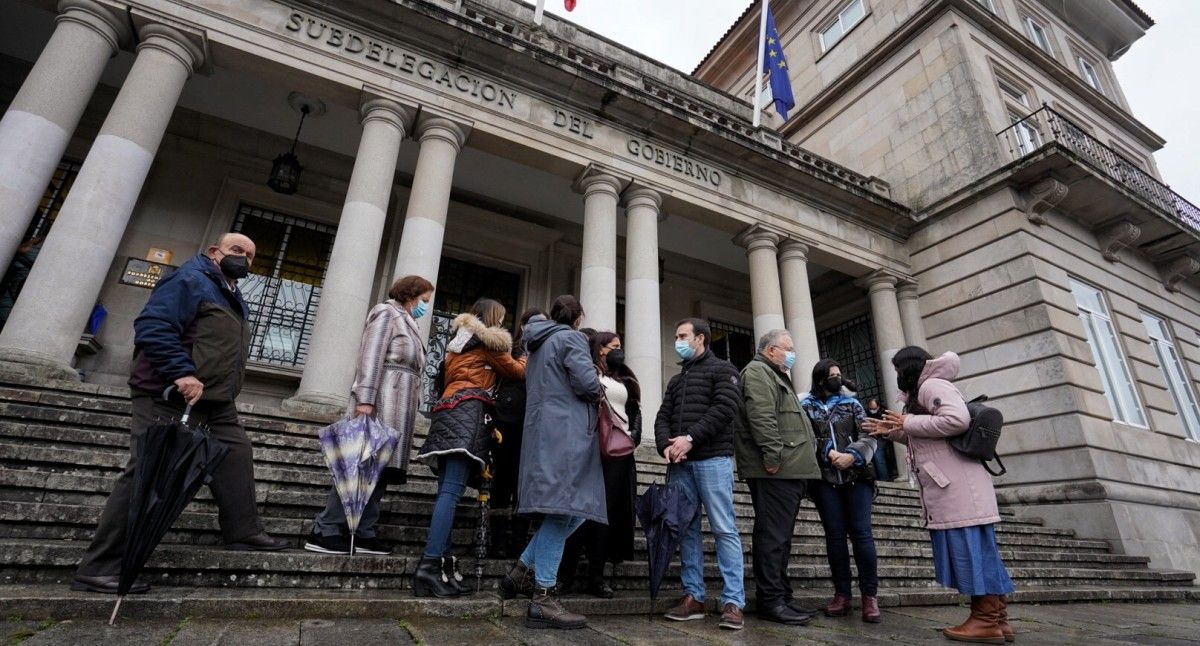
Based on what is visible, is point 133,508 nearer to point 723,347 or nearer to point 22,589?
point 22,589

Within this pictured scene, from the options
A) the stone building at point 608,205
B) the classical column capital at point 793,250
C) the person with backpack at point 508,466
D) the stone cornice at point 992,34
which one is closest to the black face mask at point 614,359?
the person with backpack at point 508,466

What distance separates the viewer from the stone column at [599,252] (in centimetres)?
827

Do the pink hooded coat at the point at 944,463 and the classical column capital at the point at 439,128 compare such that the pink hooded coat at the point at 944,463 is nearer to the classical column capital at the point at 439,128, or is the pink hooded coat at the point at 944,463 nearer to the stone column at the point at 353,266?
the stone column at the point at 353,266

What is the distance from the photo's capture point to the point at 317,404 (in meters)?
6.19

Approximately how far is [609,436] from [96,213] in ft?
20.6

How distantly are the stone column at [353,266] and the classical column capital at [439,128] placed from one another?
0.27m

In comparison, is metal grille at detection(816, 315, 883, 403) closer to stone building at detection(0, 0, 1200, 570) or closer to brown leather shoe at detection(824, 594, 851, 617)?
stone building at detection(0, 0, 1200, 570)

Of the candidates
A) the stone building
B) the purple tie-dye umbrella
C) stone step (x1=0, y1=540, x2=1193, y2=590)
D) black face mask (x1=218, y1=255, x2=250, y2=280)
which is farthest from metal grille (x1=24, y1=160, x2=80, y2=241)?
the purple tie-dye umbrella

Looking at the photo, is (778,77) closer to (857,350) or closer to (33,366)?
(857,350)

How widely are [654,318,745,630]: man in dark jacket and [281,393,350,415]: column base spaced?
4179 mm

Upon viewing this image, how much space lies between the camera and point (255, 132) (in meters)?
9.87

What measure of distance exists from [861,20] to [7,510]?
18205 mm

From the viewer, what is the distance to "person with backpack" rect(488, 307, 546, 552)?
3.86 meters

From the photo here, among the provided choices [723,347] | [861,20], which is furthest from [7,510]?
[861,20]
